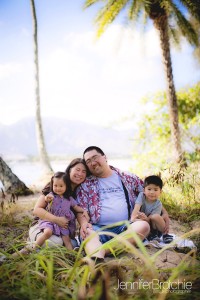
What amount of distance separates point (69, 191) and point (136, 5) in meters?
9.74

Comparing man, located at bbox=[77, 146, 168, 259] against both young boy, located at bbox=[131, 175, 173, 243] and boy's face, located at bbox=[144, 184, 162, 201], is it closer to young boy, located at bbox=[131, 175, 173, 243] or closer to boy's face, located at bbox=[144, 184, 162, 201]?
young boy, located at bbox=[131, 175, 173, 243]

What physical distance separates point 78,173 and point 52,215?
2.04 ft

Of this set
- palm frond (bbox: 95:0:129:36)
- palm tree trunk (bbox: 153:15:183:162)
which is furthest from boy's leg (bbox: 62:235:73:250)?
palm frond (bbox: 95:0:129:36)

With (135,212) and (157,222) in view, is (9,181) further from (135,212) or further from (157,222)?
(157,222)

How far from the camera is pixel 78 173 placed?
3.31m

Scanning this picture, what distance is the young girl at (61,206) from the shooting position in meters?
3.02

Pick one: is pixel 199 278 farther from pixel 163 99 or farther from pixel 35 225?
pixel 163 99

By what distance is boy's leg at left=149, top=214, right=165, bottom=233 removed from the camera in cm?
323

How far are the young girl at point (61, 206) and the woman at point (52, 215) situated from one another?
0.20 ft

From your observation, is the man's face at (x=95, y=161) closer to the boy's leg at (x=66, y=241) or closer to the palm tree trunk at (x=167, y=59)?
the boy's leg at (x=66, y=241)

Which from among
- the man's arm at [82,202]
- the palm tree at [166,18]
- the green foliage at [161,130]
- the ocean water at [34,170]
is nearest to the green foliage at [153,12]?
the palm tree at [166,18]

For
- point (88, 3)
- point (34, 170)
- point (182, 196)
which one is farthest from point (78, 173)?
point (34, 170)

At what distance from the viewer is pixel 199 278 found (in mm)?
1718

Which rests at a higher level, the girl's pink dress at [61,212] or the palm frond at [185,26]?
the palm frond at [185,26]
